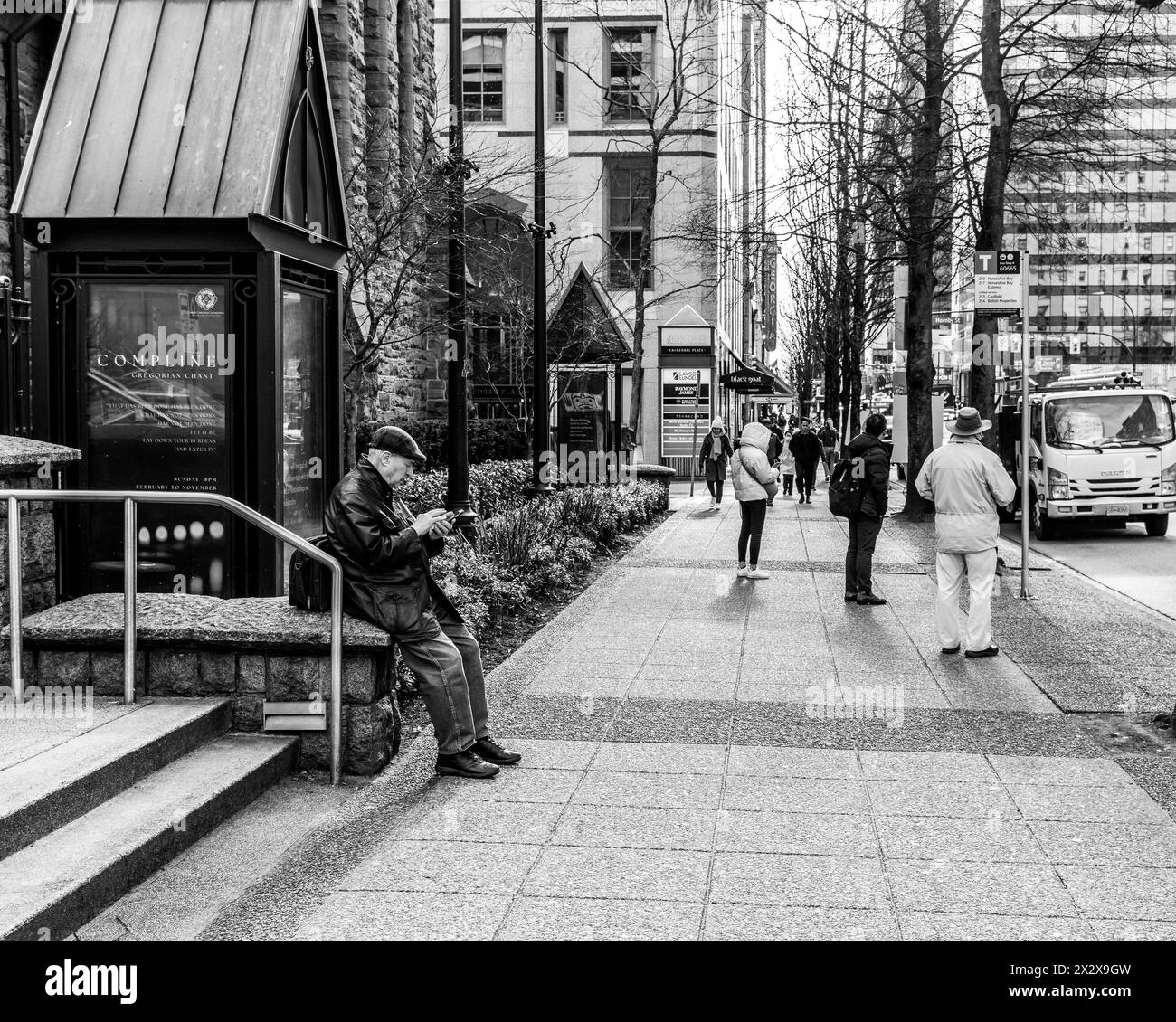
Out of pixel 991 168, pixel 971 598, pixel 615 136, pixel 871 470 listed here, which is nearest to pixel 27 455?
pixel 971 598

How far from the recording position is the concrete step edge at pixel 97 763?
5012 millimetres

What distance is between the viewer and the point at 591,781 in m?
6.59

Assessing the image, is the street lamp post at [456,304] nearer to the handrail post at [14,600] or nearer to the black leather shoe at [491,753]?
the black leather shoe at [491,753]

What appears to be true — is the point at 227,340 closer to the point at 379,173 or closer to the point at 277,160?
the point at 277,160

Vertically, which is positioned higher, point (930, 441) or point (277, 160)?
point (277, 160)

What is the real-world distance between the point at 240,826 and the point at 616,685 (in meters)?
3.47

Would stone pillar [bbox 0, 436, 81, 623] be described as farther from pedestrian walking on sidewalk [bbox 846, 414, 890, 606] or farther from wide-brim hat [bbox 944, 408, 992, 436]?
pedestrian walking on sidewalk [bbox 846, 414, 890, 606]

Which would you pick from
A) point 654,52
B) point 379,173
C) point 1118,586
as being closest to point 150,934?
point 1118,586

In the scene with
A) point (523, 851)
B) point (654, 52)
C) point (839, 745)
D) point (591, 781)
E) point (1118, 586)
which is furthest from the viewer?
point (654, 52)

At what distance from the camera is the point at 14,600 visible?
6.43 metres

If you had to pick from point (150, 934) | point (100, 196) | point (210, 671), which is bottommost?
point (150, 934)
